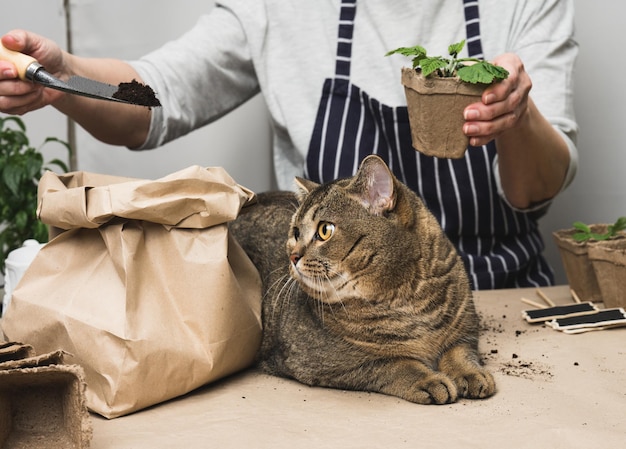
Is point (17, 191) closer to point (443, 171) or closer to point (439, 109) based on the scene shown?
point (443, 171)

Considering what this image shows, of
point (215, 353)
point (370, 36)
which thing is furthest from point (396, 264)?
point (370, 36)

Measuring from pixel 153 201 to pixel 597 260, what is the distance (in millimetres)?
978

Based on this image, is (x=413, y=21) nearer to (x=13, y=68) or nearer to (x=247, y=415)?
(x=13, y=68)

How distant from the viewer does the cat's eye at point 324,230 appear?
1317mm

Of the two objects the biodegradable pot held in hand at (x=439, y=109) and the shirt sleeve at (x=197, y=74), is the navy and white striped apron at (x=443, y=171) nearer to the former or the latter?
the shirt sleeve at (x=197, y=74)

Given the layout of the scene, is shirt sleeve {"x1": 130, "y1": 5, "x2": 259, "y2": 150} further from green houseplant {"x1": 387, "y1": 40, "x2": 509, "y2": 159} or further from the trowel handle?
green houseplant {"x1": 387, "y1": 40, "x2": 509, "y2": 159}

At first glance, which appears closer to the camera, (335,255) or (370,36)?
(335,255)

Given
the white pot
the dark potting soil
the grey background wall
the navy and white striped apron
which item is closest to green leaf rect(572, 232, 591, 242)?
the navy and white striped apron

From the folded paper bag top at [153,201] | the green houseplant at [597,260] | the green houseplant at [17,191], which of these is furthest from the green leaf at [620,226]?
the green houseplant at [17,191]

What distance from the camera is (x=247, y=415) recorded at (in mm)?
1205

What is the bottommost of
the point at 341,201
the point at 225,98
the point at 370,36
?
the point at 341,201

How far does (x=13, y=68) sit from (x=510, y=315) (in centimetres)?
116

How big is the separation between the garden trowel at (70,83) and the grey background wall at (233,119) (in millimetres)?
1235

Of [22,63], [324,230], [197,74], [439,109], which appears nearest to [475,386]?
[324,230]
